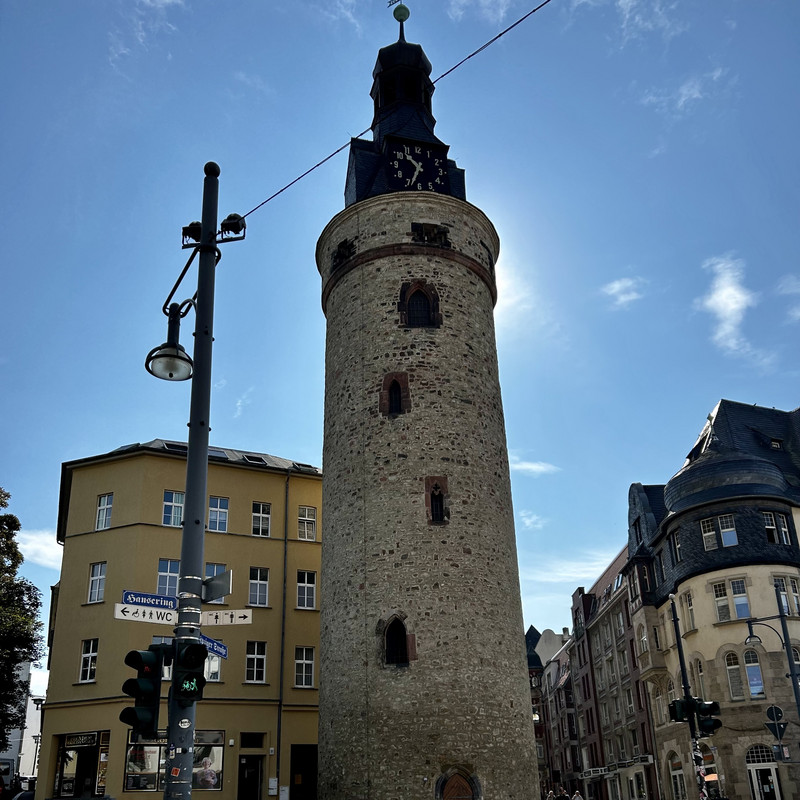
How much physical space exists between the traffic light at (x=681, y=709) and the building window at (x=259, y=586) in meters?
15.2

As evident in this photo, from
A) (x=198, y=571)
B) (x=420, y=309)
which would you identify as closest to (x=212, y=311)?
(x=198, y=571)

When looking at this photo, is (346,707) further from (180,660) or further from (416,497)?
(180,660)

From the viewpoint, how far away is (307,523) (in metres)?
30.4

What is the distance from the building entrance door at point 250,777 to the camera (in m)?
25.5

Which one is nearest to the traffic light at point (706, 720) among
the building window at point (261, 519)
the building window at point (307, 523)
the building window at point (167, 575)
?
the building window at point (167, 575)

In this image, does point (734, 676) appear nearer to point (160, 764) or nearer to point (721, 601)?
point (721, 601)

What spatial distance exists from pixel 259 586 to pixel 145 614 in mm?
19817

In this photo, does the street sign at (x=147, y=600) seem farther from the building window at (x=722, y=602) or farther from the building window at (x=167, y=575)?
the building window at (x=722, y=602)

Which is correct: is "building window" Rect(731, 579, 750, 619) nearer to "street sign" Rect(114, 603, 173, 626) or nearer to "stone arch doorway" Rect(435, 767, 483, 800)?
"stone arch doorway" Rect(435, 767, 483, 800)

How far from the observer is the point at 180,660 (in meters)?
8.09

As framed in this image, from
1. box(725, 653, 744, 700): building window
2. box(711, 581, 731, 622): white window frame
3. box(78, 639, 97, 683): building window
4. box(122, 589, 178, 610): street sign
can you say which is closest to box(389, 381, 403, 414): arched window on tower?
box(78, 639, 97, 683): building window

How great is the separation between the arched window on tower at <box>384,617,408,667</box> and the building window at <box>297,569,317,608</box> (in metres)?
8.28

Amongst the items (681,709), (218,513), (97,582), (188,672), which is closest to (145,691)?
(188,672)

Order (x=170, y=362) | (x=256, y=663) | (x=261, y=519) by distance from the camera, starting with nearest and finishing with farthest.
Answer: (x=170, y=362) → (x=256, y=663) → (x=261, y=519)
